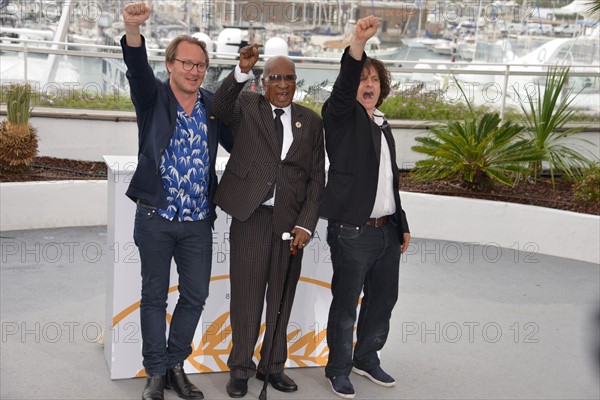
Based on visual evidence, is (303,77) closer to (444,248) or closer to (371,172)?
(444,248)

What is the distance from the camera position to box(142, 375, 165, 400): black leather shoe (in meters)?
4.44

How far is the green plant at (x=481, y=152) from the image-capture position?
27.8 feet

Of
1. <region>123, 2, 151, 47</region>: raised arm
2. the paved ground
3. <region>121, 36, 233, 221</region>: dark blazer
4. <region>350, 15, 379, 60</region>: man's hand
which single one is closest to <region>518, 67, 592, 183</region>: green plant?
the paved ground

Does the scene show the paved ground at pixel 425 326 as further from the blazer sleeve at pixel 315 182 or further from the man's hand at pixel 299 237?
the blazer sleeve at pixel 315 182

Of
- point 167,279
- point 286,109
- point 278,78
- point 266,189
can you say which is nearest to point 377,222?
point 266,189

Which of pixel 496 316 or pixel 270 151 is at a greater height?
pixel 270 151

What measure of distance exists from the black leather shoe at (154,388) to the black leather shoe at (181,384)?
0.12 metres

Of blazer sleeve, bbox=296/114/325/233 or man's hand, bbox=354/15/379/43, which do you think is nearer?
man's hand, bbox=354/15/379/43

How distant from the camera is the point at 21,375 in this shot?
4.78 meters

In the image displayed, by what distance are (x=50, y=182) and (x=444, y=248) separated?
368 centimetres

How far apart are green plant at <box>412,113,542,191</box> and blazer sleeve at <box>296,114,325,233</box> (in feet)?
13.4

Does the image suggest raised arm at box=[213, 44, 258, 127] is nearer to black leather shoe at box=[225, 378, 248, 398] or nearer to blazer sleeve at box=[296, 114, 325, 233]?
blazer sleeve at box=[296, 114, 325, 233]

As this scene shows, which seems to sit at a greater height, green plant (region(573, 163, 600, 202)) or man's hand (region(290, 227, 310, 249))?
man's hand (region(290, 227, 310, 249))

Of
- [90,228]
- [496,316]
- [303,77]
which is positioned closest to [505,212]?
[496,316]
